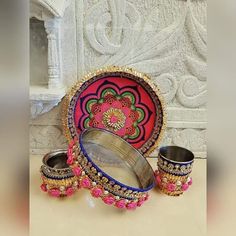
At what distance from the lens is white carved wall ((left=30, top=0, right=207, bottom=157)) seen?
2.36 feet

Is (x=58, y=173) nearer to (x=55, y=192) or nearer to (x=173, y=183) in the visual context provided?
(x=55, y=192)

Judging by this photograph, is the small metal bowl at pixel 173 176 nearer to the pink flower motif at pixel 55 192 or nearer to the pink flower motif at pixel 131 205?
the pink flower motif at pixel 131 205

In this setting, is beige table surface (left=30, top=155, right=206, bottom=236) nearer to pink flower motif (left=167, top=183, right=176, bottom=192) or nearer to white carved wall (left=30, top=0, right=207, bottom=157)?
pink flower motif (left=167, top=183, right=176, bottom=192)

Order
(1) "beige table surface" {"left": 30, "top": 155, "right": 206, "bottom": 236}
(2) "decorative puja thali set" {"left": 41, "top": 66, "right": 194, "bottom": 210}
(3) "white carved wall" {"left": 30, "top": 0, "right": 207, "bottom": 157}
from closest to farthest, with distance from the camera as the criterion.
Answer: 1. (1) "beige table surface" {"left": 30, "top": 155, "right": 206, "bottom": 236}
2. (2) "decorative puja thali set" {"left": 41, "top": 66, "right": 194, "bottom": 210}
3. (3) "white carved wall" {"left": 30, "top": 0, "right": 207, "bottom": 157}

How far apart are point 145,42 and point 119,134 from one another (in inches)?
10.0

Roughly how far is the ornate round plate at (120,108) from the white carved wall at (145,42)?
0.04 metres

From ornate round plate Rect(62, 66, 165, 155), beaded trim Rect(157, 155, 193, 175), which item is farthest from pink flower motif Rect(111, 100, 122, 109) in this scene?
beaded trim Rect(157, 155, 193, 175)

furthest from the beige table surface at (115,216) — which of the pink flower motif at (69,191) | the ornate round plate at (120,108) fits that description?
the ornate round plate at (120,108)

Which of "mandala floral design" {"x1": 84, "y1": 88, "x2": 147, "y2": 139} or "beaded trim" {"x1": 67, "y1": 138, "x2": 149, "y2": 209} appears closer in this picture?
"beaded trim" {"x1": 67, "y1": 138, "x2": 149, "y2": 209}

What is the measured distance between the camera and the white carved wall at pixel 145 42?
72 centimetres

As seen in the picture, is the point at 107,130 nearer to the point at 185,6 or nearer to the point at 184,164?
the point at 184,164

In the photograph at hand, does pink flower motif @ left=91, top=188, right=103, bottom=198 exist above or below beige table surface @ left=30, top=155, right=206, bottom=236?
above
